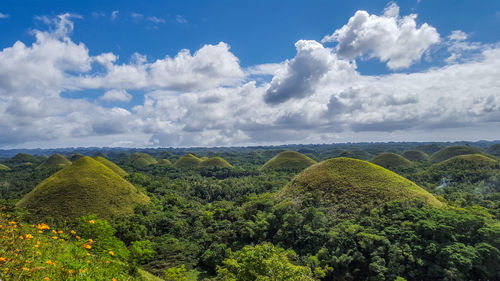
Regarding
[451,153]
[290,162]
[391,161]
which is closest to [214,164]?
[290,162]

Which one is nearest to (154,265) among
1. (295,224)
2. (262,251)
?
(295,224)

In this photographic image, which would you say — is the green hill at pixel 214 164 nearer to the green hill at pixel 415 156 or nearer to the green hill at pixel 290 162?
the green hill at pixel 290 162

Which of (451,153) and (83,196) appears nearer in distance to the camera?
(83,196)

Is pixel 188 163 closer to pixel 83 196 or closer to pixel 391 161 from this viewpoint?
pixel 83 196

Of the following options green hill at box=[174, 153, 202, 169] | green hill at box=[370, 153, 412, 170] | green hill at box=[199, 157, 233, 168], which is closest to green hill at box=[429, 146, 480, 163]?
green hill at box=[370, 153, 412, 170]

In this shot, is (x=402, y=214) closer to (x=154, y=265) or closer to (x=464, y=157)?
(x=154, y=265)

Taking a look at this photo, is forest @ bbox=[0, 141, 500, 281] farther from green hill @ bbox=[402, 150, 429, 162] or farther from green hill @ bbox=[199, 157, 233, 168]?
green hill @ bbox=[402, 150, 429, 162]
